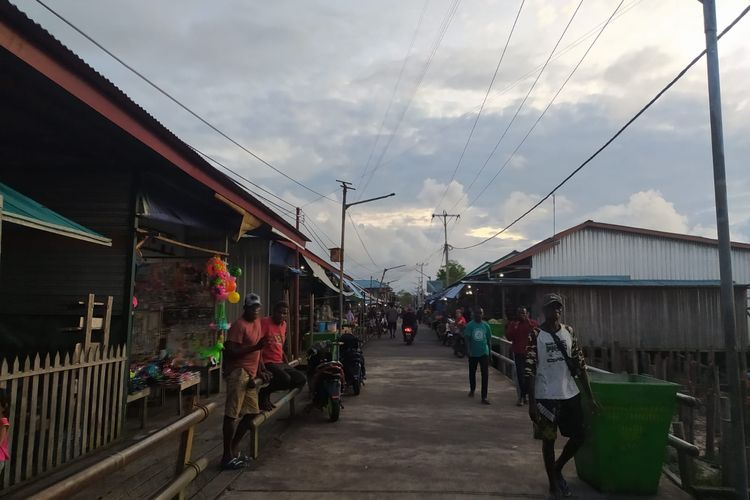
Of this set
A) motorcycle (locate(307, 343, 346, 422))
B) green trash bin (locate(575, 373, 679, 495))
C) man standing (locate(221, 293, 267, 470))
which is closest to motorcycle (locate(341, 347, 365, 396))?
motorcycle (locate(307, 343, 346, 422))

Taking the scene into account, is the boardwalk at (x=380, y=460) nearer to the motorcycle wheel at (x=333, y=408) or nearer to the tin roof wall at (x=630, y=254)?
the motorcycle wheel at (x=333, y=408)

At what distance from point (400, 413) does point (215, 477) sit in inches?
152

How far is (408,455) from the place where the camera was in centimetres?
620

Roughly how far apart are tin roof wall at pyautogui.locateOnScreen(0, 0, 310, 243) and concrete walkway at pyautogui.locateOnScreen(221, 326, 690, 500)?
361 cm

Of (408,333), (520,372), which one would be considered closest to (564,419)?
(520,372)

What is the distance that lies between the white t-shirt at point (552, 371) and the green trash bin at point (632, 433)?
28 cm

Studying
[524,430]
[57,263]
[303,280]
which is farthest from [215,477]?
[303,280]

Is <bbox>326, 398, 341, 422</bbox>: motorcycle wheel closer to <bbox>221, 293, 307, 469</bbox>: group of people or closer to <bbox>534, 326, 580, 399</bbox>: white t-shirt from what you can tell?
<bbox>221, 293, 307, 469</bbox>: group of people

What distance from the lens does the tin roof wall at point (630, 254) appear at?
23281 mm

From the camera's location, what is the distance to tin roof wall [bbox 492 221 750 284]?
23.3 m

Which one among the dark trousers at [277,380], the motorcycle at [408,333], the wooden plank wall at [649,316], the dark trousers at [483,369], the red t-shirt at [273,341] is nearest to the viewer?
the red t-shirt at [273,341]

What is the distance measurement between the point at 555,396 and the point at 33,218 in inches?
189

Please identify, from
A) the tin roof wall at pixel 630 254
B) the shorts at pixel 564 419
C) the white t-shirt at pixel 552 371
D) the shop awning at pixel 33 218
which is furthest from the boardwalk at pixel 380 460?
the tin roof wall at pixel 630 254

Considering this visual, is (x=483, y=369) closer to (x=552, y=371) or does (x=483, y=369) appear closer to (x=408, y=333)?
(x=552, y=371)
